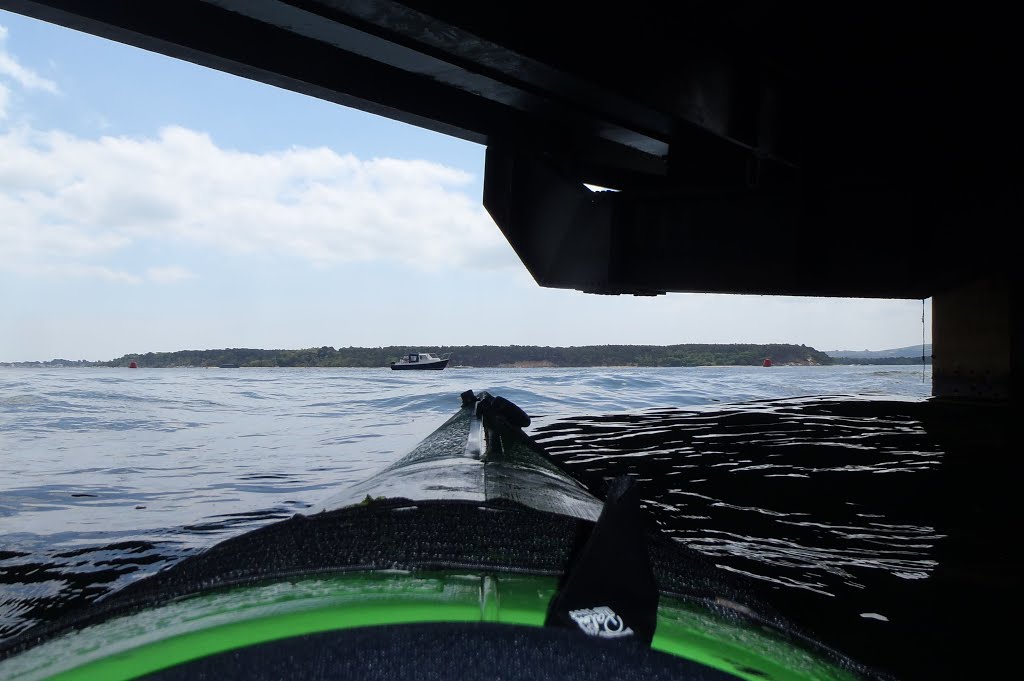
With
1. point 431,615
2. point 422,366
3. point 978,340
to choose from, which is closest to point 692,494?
point 431,615

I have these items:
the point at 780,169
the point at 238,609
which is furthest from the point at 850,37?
the point at 238,609

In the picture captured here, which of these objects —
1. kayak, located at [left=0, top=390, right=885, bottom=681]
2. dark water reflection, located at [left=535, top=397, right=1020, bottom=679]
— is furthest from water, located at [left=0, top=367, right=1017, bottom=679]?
kayak, located at [left=0, top=390, right=885, bottom=681]

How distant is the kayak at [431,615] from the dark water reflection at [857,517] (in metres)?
2.51

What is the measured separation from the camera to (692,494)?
22.9 ft

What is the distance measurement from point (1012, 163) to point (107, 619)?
43.0 ft

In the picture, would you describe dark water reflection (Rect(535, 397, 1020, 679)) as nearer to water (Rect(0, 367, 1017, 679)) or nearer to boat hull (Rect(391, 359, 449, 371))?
water (Rect(0, 367, 1017, 679))

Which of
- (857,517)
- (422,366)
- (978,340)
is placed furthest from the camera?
(422,366)

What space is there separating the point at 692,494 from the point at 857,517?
1.67 m

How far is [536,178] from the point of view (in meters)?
10.1

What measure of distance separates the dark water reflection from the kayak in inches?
98.8

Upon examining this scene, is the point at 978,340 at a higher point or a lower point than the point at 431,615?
higher

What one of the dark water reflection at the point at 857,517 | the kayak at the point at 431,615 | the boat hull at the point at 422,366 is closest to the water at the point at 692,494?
the dark water reflection at the point at 857,517

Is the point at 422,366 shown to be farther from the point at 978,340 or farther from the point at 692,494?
the point at 692,494

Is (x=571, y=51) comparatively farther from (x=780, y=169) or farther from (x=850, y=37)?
(x=780, y=169)
